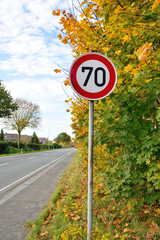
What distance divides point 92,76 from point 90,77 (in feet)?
0.10

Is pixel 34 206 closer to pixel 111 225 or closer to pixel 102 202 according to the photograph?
pixel 102 202

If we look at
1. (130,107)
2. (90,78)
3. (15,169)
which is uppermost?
(90,78)

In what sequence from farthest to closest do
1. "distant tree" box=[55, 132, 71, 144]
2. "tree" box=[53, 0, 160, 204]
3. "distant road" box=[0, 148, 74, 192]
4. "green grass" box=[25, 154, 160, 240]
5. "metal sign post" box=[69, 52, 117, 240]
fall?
"distant tree" box=[55, 132, 71, 144]
"distant road" box=[0, 148, 74, 192]
"green grass" box=[25, 154, 160, 240]
"metal sign post" box=[69, 52, 117, 240]
"tree" box=[53, 0, 160, 204]

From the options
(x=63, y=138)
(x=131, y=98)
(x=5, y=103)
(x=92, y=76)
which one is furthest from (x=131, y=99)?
(x=63, y=138)

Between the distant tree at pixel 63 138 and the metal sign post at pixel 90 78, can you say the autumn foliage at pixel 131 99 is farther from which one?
the distant tree at pixel 63 138

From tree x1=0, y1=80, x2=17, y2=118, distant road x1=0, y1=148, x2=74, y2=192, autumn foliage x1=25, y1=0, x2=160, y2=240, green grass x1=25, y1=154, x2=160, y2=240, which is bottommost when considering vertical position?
distant road x1=0, y1=148, x2=74, y2=192

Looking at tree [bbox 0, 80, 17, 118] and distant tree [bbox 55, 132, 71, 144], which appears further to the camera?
distant tree [bbox 55, 132, 71, 144]

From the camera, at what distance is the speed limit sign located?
103 inches

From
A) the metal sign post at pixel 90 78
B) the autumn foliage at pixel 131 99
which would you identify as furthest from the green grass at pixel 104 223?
the metal sign post at pixel 90 78

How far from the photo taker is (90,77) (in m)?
2.63

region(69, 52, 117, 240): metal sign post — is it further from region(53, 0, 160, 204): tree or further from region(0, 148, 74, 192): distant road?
region(0, 148, 74, 192): distant road

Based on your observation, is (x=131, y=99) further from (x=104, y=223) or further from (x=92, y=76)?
(x=104, y=223)

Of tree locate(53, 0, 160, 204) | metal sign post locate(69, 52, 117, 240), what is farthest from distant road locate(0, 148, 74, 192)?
metal sign post locate(69, 52, 117, 240)

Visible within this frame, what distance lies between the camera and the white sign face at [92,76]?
262cm
